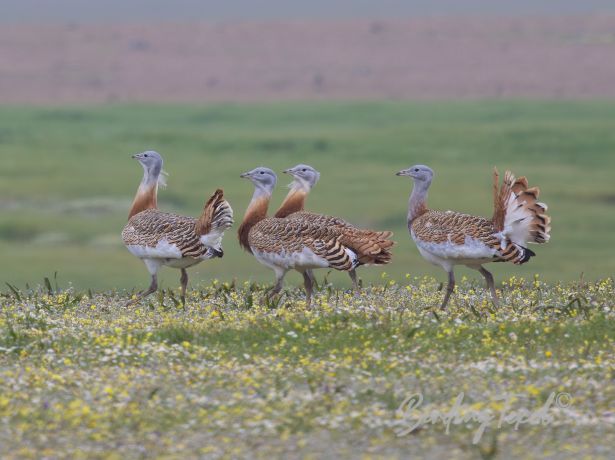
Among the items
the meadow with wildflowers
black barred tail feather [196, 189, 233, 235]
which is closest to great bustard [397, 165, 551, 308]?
the meadow with wildflowers

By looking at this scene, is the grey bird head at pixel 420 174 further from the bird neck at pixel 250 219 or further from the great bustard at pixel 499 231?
the bird neck at pixel 250 219

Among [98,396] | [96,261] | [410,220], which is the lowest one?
[96,261]

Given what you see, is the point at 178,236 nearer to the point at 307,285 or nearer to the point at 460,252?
the point at 307,285

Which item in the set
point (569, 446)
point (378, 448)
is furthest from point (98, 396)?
point (569, 446)

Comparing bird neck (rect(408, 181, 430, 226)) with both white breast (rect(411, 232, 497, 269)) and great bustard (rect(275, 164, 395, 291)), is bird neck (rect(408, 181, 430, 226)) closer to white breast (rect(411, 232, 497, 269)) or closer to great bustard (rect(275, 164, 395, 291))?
great bustard (rect(275, 164, 395, 291))

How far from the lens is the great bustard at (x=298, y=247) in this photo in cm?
1620

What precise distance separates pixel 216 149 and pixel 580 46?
34.1 meters

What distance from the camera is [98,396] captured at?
12.1 metres

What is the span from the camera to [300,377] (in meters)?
12.6

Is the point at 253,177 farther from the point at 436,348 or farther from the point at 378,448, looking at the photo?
the point at 378,448

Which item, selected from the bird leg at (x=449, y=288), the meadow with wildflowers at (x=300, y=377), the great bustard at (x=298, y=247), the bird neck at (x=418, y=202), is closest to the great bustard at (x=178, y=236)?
the great bustard at (x=298, y=247)

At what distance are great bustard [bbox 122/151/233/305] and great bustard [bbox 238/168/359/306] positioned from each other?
Result: 0.44 meters

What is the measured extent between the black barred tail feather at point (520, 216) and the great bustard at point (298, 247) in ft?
5.94

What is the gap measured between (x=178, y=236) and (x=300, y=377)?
495 cm
